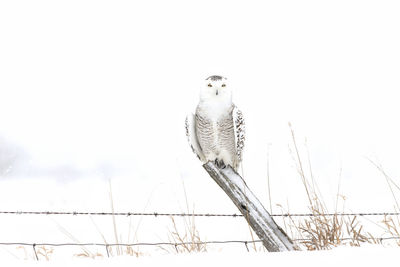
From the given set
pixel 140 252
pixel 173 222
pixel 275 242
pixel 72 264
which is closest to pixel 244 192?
pixel 275 242

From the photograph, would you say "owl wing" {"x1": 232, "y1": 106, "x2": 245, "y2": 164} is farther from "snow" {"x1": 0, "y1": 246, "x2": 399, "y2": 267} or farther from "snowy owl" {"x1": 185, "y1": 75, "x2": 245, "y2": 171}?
"snow" {"x1": 0, "y1": 246, "x2": 399, "y2": 267}

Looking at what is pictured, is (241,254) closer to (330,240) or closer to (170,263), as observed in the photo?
(170,263)

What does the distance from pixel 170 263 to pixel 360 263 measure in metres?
0.84

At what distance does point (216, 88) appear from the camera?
14.2 ft

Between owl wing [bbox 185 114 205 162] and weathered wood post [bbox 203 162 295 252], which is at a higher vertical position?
owl wing [bbox 185 114 205 162]

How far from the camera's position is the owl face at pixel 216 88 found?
432cm

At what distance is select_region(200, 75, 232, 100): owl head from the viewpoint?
4.32 metres

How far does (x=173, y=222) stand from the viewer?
3.27 meters

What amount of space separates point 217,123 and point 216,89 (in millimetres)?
340

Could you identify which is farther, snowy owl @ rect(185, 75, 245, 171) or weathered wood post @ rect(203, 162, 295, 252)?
snowy owl @ rect(185, 75, 245, 171)

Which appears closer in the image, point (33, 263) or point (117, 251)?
point (33, 263)

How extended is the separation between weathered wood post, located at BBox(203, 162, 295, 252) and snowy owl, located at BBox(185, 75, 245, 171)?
1282 millimetres

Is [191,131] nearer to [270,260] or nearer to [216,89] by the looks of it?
[216,89]

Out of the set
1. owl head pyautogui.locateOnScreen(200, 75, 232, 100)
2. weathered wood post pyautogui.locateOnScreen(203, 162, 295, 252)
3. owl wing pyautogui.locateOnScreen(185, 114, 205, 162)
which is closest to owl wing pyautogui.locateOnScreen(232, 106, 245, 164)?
owl head pyautogui.locateOnScreen(200, 75, 232, 100)
